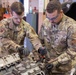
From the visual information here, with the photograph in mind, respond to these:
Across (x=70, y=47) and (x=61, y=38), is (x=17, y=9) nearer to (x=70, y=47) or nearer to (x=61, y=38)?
(x=61, y=38)

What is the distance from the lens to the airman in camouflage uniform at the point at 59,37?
5.39ft

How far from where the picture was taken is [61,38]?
5.83ft

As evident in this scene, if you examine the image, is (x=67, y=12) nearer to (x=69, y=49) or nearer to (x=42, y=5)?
(x=69, y=49)

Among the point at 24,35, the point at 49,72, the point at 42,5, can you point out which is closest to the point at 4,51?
the point at 24,35

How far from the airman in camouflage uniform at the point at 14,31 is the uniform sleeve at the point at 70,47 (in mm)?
323

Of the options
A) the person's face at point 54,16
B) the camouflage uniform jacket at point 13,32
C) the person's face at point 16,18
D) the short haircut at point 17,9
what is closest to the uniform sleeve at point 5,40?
the camouflage uniform jacket at point 13,32

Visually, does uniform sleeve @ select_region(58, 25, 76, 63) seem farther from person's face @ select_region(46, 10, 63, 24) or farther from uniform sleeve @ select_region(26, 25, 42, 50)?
uniform sleeve @ select_region(26, 25, 42, 50)

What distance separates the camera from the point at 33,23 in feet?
13.5

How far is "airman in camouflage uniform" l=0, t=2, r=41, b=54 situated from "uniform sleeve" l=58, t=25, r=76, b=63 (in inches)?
12.7

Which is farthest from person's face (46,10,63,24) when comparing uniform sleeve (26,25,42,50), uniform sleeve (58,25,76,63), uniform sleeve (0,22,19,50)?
uniform sleeve (0,22,19,50)

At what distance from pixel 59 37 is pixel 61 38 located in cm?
2

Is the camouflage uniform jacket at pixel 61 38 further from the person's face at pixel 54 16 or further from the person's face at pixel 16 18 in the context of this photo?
the person's face at pixel 16 18

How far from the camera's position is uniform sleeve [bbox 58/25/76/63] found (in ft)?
5.34

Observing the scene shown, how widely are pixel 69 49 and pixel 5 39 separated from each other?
2.10 feet
